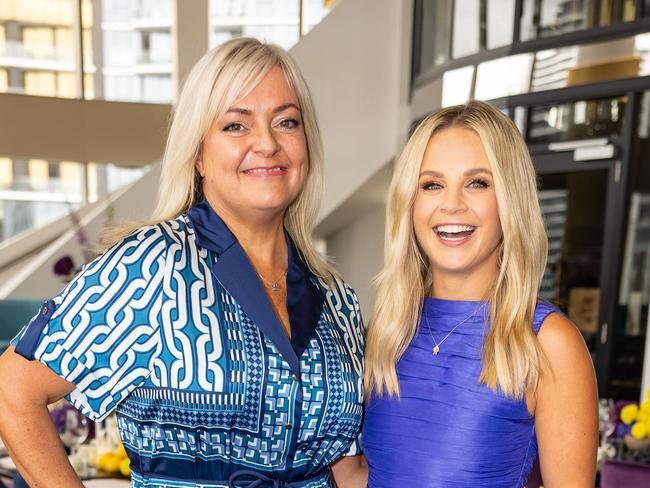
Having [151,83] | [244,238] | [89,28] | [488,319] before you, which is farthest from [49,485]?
[89,28]

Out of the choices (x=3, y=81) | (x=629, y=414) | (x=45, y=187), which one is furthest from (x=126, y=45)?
(x=629, y=414)

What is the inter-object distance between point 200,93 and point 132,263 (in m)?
0.41

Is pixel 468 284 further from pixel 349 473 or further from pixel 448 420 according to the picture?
pixel 349 473

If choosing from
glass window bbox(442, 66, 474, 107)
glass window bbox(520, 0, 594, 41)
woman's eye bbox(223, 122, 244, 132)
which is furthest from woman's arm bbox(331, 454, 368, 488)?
glass window bbox(442, 66, 474, 107)

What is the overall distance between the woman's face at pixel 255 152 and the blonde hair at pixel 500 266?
12.6 inches

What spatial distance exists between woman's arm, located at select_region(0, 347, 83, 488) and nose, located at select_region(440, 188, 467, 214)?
890 millimetres

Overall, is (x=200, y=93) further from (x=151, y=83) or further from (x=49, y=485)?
(x=151, y=83)

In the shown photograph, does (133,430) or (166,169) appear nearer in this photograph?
(133,430)

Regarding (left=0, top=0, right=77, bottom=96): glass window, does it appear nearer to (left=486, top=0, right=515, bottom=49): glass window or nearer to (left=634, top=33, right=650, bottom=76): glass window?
(left=486, top=0, right=515, bottom=49): glass window

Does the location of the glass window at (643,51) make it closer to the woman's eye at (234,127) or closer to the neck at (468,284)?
the neck at (468,284)

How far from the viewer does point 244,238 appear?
5.69ft

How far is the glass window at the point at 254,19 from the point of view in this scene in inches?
385

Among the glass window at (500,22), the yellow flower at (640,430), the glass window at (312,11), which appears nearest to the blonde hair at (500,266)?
the yellow flower at (640,430)

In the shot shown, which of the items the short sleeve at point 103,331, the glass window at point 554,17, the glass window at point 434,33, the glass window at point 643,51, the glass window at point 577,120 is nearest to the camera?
the short sleeve at point 103,331
